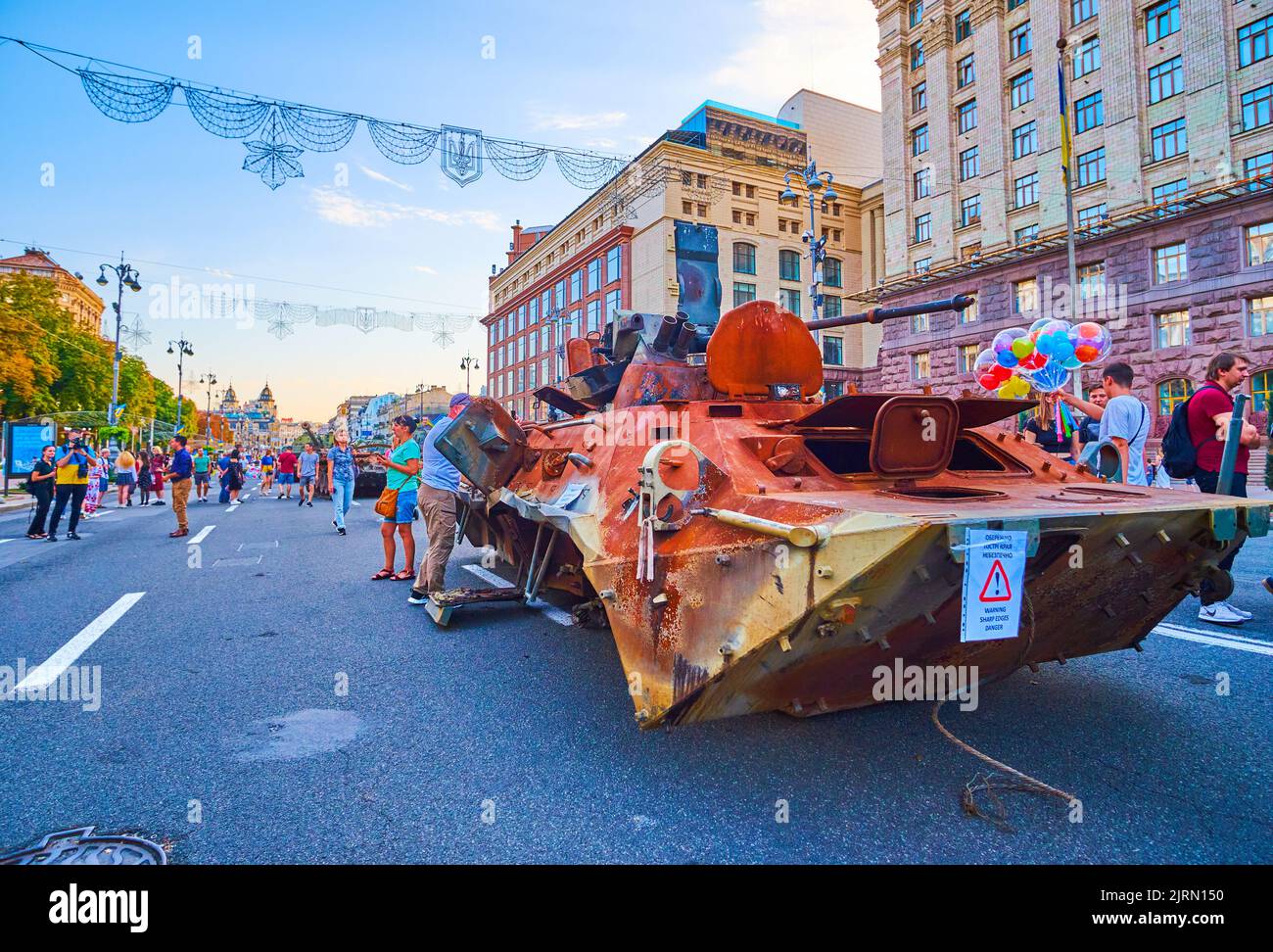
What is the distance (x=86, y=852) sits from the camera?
2359mm

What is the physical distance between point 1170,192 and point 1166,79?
3.45 metres

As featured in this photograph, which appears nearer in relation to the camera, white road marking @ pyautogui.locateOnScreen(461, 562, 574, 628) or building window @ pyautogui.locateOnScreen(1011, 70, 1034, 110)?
white road marking @ pyautogui.locateOnScreen(461, 562, 574, 628)

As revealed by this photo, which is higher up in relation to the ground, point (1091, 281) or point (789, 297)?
point (789, 297)

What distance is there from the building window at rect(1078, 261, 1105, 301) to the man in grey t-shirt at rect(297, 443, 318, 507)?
76.2 feet

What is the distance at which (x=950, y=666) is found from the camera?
10.3ft

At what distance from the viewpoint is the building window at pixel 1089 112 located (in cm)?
2309

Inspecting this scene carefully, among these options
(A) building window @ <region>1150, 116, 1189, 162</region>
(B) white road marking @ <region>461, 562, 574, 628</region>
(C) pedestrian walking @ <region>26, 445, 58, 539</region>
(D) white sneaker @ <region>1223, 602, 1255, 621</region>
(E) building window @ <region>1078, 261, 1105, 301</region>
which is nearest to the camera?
(D) white sneaker @ <region>1223, 602, 1255, 621</region>

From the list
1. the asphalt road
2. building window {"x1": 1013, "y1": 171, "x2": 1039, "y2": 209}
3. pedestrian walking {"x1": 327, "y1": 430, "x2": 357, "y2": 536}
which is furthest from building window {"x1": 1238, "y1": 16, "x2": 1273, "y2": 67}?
pedestrian walking {"x1": 327, "y1": 430, "x2": 357, "y2": 536}

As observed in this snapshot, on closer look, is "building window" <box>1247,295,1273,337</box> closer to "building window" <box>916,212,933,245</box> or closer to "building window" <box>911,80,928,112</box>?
"building window" <box>916,212,933,245</box>

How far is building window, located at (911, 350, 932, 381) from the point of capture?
90.5ft

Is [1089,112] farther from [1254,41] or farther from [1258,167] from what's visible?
[1258,167]

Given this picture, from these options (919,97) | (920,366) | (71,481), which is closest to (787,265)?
(919,97)
